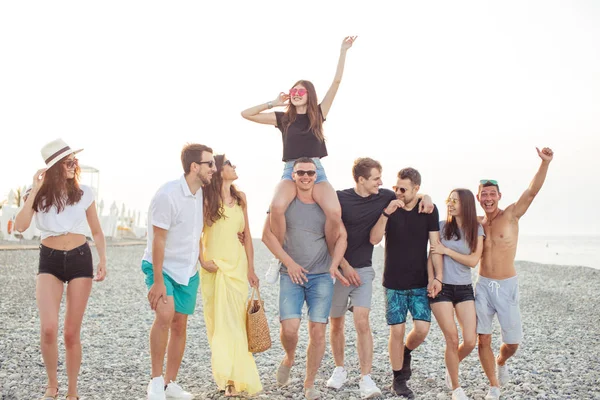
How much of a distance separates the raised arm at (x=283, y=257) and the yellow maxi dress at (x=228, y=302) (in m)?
0.25

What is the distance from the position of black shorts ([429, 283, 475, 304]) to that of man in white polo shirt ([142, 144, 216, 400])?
2327 mm

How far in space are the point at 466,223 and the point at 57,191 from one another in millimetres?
3804

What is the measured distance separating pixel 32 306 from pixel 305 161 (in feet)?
28.3

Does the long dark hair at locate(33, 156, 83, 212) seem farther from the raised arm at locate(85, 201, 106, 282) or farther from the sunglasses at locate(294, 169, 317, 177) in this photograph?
the sunglasses at locate(294, 169, 317, 177)

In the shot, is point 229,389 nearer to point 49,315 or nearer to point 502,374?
point 49,315

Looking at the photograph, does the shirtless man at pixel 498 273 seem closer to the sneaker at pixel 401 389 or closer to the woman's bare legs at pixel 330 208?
the sneaker at pixel 401 389

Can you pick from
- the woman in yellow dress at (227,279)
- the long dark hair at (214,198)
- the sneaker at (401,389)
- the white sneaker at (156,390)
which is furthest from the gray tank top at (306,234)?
the white sneaker at (156,390)

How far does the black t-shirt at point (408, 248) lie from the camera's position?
20.2ft

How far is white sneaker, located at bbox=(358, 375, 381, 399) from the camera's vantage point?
602 centimetres

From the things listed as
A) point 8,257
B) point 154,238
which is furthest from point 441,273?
point 8,257

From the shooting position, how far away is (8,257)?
21031 millimetres

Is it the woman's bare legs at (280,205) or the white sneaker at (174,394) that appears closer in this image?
the white sneaker at (174,394)

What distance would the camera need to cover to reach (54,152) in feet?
17.7

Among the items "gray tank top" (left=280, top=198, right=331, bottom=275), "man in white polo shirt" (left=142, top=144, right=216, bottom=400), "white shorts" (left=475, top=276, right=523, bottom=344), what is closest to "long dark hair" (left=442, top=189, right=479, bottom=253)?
"white shorts" (left=475, top=276, right=523, bottom=344)
